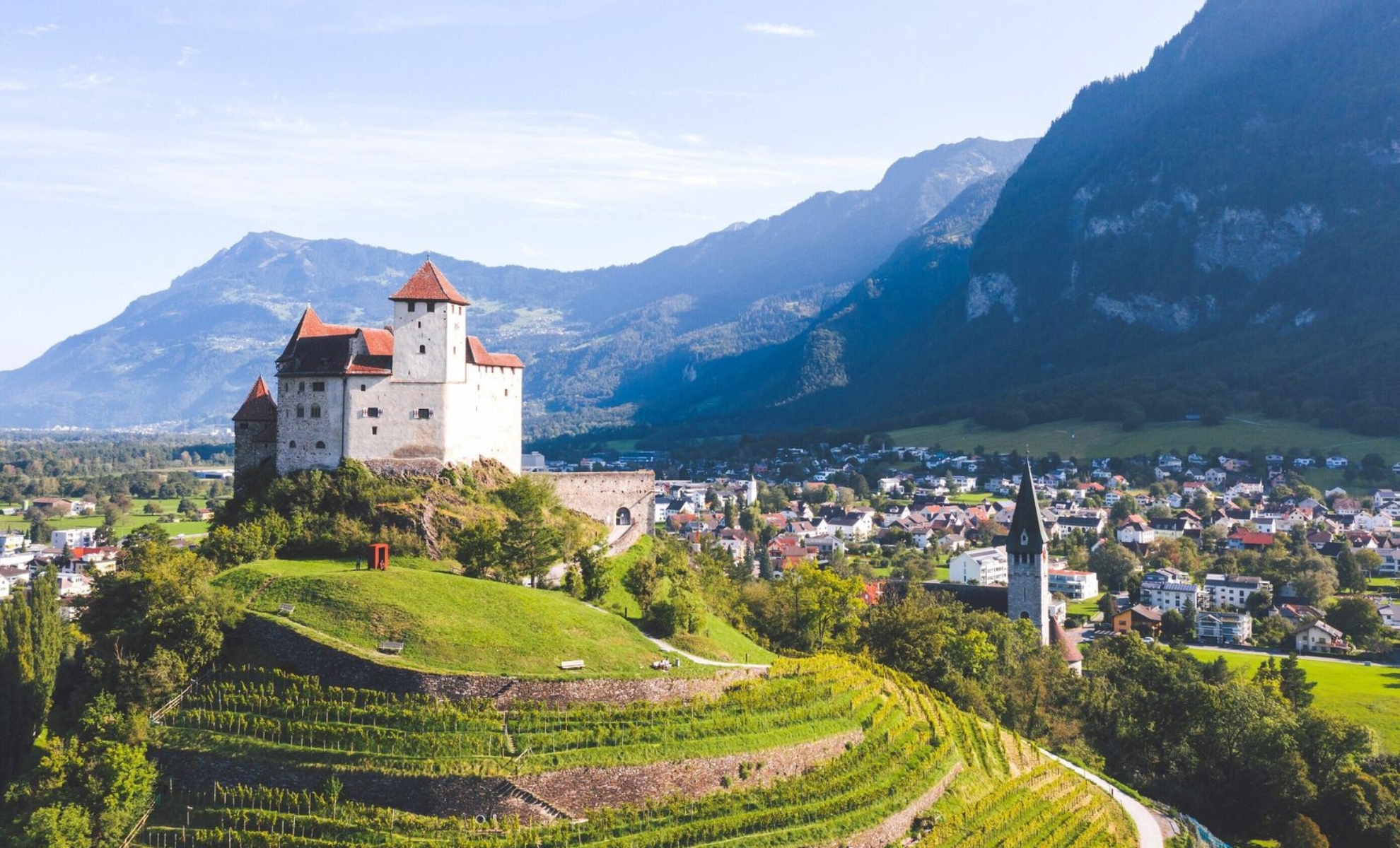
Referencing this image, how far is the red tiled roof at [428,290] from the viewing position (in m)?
57.2

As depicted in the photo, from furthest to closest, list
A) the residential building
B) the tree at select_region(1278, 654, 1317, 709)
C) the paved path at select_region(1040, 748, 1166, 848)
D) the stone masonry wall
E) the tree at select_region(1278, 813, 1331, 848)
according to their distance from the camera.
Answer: the residential building → the tree at select_region(1278, 654, 1317, 709) → the stone masonry wall → the tree at select_region(1278, 813, 1331, 848) → the paved path at select_region(1040, 748, 1166, 848)

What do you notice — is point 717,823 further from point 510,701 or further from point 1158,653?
point 1158,653

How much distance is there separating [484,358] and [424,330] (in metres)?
5.34

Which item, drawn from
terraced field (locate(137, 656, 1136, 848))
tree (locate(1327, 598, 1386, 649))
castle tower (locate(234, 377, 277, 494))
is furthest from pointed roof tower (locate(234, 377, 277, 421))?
tree (locate(1327, 598, 1386, 649))

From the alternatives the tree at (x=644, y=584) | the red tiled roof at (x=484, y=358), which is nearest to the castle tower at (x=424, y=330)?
the red tiled roof at (x=484, y=358)

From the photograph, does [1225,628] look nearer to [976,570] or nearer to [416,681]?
[976,570]

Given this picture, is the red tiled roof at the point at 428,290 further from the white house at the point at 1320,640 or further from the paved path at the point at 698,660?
the white house at the point at 1320,640

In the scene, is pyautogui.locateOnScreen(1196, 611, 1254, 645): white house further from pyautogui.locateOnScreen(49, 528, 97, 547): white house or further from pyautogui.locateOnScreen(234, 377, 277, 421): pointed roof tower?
pyautogui.locateOnScreen(49, 528, 97, 547): white house

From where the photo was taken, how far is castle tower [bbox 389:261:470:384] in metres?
57.3

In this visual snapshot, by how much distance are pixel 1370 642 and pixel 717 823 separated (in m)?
78.1

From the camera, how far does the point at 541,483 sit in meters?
64.6

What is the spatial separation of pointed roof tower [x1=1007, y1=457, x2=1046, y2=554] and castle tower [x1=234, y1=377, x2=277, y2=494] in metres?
58.2

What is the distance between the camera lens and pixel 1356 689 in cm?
8375

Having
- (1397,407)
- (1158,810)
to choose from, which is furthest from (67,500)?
(1397,407)
